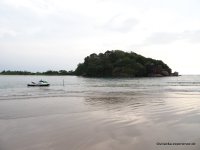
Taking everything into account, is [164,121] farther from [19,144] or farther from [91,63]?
[91,63]

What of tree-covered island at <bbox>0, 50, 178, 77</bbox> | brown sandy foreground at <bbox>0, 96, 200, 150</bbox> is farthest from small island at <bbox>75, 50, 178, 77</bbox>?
brown sandy foreground at <bbox>0, 96, 200, 150</bbox>

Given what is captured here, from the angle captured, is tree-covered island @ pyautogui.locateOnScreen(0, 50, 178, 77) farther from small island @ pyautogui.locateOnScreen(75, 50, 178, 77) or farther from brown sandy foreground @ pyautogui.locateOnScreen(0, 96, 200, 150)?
brown sandy foreground @ pyautogui.locateOnScreen(0, 96, 200, 150)

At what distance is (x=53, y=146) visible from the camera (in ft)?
29.2

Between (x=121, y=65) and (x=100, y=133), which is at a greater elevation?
(x=121, y=65)

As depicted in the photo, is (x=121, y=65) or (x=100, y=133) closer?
(x=100, y=133)

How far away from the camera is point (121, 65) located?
561ft

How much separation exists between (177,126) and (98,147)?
4.83m

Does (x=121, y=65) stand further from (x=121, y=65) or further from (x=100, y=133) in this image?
(x=100, y=133)

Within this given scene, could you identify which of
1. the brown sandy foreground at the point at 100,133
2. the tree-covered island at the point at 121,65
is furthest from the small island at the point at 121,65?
the brown sandy foreground at the point at 100,133

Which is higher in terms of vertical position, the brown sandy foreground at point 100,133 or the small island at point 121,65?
the small island at point 121,65

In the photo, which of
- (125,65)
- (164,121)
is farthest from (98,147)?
(125,65)

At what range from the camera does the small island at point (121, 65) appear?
168 meters

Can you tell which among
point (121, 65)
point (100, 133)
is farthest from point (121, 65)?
point (100, 133)

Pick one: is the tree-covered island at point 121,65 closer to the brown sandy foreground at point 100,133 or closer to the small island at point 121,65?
the small island at point 121,65
